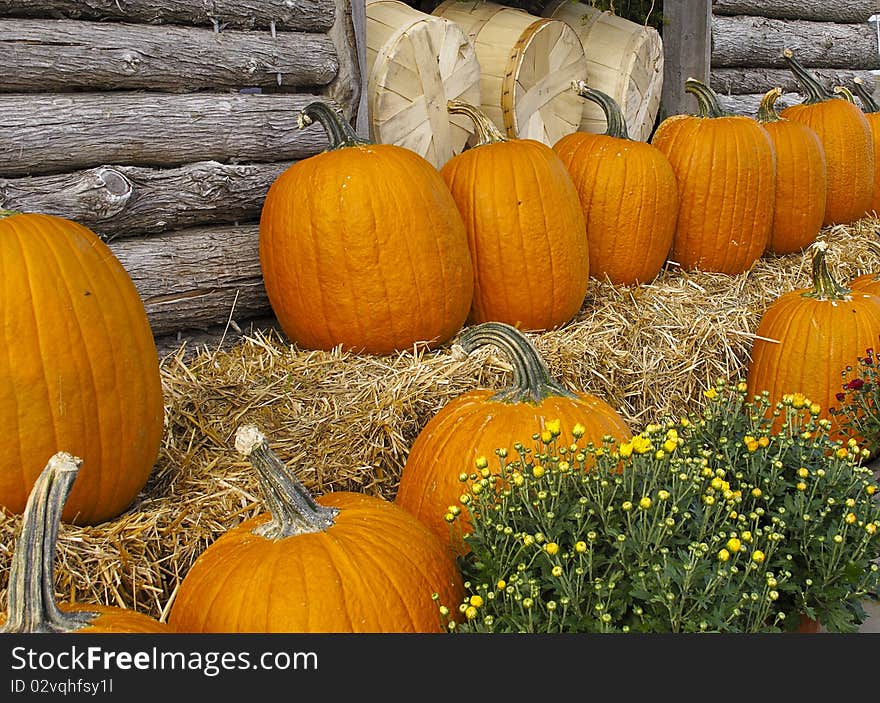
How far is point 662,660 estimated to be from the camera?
1.38m

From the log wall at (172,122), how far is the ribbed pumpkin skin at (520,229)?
24.3 inches

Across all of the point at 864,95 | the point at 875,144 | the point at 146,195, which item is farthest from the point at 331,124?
the point at 864,95

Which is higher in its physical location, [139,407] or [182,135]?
[182,135]

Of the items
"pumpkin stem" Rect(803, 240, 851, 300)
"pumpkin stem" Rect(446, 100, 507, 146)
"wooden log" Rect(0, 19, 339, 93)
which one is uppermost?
"wooden log" Rect(0, 19, 339, 93)

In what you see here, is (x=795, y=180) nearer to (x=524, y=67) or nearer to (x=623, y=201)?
(x=623, y=201)

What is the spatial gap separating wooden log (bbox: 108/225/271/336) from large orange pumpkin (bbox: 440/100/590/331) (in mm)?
736

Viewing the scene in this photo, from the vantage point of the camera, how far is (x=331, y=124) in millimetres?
2957

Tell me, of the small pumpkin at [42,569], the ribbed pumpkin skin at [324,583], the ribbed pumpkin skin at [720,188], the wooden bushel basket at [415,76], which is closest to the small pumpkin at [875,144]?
the ribbed pumpkin skin at [720,188]

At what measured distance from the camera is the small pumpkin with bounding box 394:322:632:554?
206 centimetres

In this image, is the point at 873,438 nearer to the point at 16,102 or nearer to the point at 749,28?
the point at 16,102

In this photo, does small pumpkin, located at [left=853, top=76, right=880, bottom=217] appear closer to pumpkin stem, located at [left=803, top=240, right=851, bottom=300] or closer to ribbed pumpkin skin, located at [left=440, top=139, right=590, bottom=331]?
pumpkin stem, located at [left=803, top=240, right=851, bottom=300]

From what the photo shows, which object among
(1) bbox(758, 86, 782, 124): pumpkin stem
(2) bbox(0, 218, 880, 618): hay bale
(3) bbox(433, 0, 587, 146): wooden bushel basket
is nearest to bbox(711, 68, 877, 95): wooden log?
(3) bbox(433, 0, 587, 146): wooden bushel basket

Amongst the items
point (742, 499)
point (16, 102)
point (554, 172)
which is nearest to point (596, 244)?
point (554, 172)

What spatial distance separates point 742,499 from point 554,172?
1504 mm
